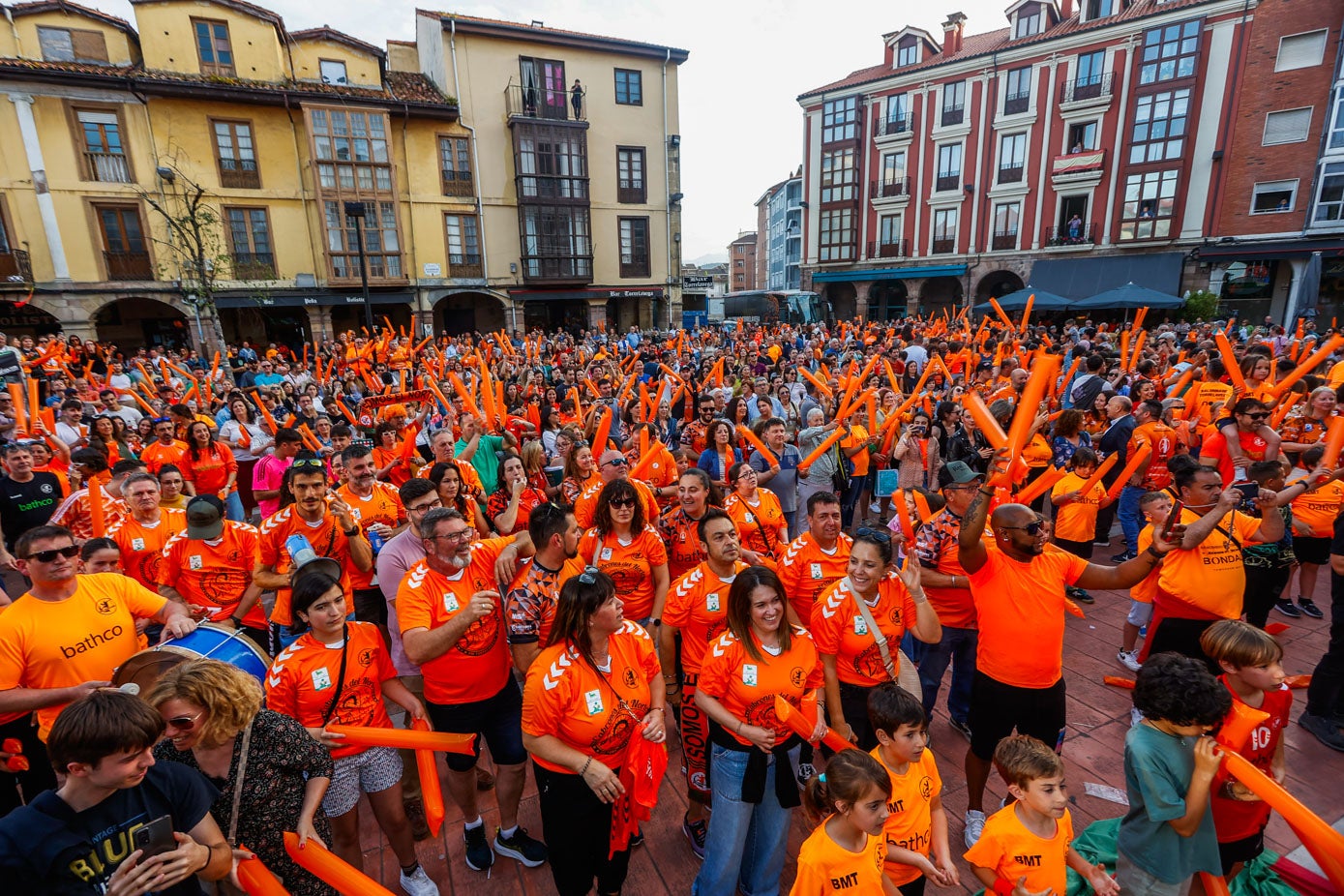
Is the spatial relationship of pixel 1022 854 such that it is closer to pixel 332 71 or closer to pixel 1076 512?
pixel 1076 512

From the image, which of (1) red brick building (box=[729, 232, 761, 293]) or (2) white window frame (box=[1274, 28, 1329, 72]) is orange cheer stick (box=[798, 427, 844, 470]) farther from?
(1) red brick building (box=[729, 232, 761, 293])

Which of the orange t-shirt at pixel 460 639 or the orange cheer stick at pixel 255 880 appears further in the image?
the orange t-shirt at pixel 460 639

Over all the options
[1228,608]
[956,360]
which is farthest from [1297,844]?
[956,360]

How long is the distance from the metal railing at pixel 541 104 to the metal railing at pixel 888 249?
17.0 m

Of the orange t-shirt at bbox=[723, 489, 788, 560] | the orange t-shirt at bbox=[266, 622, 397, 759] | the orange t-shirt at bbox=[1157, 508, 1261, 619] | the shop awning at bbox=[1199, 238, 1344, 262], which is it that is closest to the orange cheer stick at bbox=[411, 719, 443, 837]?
the orange t-shirt at bbox=[266, 622, 397, 759]

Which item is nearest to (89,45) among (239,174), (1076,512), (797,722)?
(239,174)

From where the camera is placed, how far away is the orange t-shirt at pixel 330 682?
2.76 metres

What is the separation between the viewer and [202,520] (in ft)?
13.0

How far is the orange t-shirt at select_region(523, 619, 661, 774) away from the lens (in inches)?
104

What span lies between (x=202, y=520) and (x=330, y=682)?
76.5 inches

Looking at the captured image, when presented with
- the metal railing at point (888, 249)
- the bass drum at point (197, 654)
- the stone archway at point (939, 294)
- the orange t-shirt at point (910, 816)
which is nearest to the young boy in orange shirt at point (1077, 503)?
the orange t-shirt at point (910, 816)

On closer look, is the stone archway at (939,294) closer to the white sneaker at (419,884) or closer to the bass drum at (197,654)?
the white sneaker at (419,884)

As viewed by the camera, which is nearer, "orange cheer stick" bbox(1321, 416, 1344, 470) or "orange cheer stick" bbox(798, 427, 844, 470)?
"orange cheer stick" bbox(1321, 416, 1344, 470)

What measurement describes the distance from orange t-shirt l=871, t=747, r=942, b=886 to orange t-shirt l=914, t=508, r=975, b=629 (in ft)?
5.07
